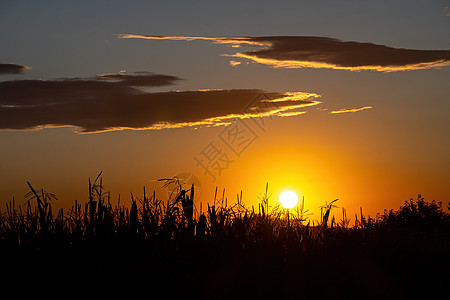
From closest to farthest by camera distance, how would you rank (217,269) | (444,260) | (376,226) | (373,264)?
(217,269) → (373,264) → (444,260) → (376,226)

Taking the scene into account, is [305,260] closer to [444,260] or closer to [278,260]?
[278,260]

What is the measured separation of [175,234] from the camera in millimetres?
15133

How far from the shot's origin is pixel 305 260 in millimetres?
14883

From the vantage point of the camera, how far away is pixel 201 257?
14.6 m

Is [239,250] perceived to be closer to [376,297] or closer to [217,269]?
[217,269]

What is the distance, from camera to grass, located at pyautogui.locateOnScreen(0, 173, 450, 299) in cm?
1353

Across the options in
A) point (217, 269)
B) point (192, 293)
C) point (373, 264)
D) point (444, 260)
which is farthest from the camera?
point (444, 260)

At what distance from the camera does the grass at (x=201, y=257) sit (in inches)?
533

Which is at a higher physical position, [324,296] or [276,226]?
[276,226]

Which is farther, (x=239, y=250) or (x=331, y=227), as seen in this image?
(x=331, y=227)

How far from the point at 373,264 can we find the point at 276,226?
2.70 metres

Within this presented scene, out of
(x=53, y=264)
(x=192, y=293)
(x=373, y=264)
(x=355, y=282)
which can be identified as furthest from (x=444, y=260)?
(x=53, y=264)

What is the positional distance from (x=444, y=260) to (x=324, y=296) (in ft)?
16.0

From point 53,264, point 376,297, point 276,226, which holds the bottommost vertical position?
point 376,297
